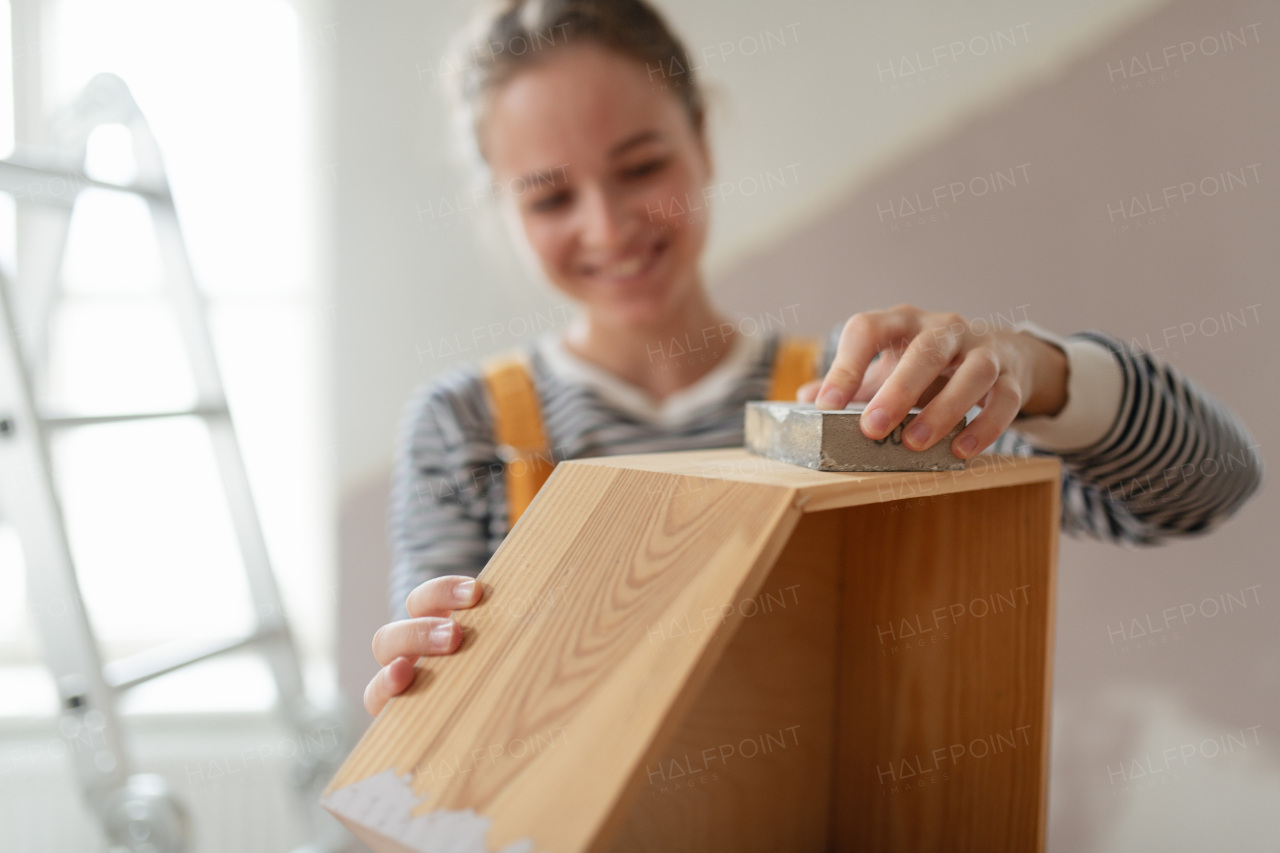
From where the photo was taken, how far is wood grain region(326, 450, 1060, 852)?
431mm

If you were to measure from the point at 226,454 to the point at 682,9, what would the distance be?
3.63ft

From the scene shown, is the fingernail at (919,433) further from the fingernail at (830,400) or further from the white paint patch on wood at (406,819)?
the white paint patch on wood at (406,819)

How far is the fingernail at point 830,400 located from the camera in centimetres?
59

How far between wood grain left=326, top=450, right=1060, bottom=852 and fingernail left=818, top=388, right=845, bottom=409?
0.07 metres

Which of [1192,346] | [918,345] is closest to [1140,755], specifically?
[1192,346]

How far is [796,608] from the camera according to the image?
705mm

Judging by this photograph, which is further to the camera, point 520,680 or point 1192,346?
point 1192,346

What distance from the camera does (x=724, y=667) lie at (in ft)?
2.21

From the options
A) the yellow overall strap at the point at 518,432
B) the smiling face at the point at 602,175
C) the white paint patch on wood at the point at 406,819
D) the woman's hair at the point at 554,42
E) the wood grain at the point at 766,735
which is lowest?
the wood grain at the point at 766,735

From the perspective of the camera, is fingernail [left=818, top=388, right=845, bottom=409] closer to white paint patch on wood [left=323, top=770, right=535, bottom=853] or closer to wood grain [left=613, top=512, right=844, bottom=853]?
wood grain [left=613, top=512, right=844, bottom=853]

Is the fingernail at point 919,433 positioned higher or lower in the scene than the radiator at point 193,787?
higher

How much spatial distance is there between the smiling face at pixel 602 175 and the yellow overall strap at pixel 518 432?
0.15m

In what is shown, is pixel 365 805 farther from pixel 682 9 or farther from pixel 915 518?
pixel 682 9

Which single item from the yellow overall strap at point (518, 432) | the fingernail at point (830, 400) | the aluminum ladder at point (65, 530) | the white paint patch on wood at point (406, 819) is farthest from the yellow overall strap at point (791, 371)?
the aluminum ladder at point (65, 530)
